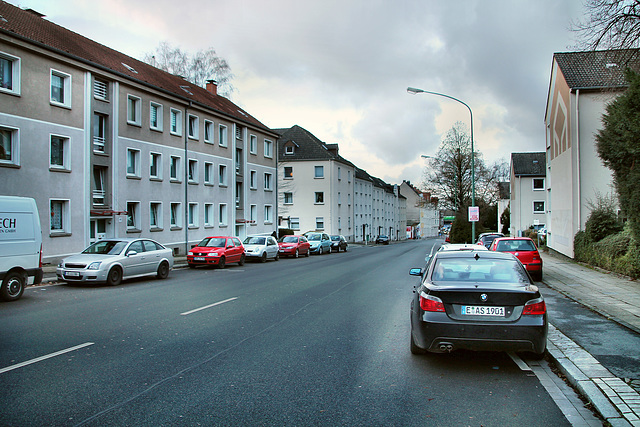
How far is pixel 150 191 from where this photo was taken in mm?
28188

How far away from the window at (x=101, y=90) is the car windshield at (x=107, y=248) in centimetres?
1154

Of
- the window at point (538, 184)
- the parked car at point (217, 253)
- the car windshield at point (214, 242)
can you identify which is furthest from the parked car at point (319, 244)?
the window at point (538, 184)

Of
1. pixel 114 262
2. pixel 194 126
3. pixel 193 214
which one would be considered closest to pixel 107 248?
pixel 114 262

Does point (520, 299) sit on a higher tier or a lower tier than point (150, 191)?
lower

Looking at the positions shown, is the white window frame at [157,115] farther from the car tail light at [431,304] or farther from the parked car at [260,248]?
the car tail light at [431,304]

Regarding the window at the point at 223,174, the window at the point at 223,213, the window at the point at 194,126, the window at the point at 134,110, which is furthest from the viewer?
the window at the point at 223,174

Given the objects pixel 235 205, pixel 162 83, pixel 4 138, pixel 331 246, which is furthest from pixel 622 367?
pixel 331 246

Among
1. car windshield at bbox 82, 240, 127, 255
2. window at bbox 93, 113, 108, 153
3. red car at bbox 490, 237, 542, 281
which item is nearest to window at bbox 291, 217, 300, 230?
window at bbox 93, 113, 108, 153

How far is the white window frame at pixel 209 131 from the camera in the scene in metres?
34.7

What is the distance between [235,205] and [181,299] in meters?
26.3

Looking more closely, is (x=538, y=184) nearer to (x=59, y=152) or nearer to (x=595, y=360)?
(x=59, y=152)

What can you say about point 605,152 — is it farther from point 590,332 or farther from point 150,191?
point 150,191

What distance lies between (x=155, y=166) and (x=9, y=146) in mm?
9517

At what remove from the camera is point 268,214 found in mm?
44188
